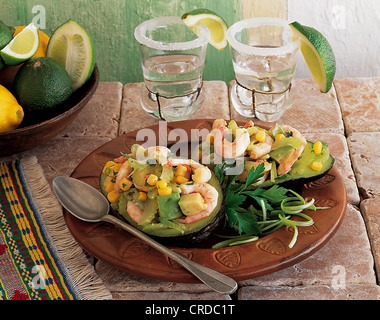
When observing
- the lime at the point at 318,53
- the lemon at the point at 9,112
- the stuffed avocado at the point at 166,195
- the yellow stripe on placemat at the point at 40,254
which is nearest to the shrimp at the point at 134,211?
the stuffed avocado at the point at 166,195

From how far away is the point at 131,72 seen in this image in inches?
84.9

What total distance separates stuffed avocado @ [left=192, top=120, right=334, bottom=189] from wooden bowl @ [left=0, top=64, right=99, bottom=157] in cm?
44

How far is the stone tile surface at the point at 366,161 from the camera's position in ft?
4.69

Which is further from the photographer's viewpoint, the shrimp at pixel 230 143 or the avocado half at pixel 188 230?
the shrimp at pixel 230 143

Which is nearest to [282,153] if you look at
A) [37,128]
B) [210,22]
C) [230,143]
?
[230,143]

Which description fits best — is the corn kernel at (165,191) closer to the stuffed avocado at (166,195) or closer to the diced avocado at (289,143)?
the stuffed avocado at (166,195)

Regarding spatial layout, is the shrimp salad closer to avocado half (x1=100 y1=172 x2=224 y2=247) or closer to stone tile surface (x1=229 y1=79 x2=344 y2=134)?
avocado half (x1=100 y1=172 x2=224 y2=247)

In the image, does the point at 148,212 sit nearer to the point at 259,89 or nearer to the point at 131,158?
the point at 131,158

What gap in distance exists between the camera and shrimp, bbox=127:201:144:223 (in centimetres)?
117

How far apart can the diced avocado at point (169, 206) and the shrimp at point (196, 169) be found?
6 centimetres

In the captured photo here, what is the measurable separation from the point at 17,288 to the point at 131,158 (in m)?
0.39

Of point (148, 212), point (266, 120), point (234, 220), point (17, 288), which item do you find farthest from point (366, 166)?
point (17, 288)

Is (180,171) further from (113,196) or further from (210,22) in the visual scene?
(210,22)

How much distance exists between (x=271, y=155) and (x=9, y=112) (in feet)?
2.36
